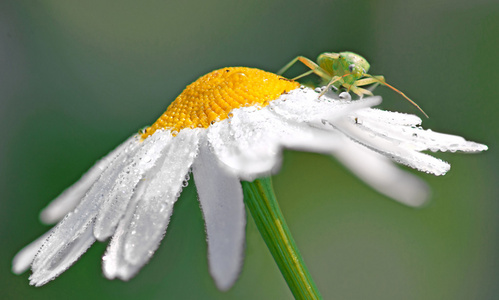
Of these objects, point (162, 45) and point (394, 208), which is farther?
point (162, 45)

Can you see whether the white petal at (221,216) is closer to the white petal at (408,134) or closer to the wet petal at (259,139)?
the wet petal at (259,139)

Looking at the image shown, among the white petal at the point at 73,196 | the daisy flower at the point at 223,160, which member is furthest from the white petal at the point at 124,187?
the white petal at the point at 73,196

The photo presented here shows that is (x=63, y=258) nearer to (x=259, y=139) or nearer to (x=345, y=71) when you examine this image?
(x=259, y=139)

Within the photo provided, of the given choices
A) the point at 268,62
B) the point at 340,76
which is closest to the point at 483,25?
the point at 268,62

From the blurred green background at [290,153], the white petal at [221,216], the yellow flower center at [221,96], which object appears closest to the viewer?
the white petal at [221,216]

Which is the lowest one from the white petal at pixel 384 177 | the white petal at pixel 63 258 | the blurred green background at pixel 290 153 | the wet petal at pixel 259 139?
the blurred green background at pixel 290 153

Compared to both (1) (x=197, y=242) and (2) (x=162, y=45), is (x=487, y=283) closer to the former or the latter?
(1) (x=197, y=242)
